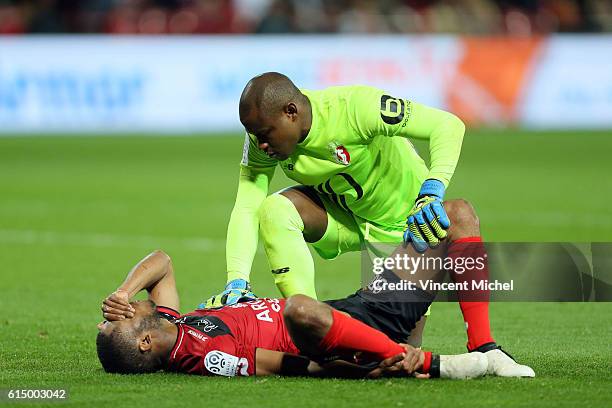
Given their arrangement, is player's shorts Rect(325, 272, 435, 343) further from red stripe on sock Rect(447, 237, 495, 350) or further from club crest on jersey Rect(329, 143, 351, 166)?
club crest on jersey Rect(329, 143, 351, 166)

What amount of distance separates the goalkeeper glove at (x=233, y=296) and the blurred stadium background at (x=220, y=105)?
11.9 ft

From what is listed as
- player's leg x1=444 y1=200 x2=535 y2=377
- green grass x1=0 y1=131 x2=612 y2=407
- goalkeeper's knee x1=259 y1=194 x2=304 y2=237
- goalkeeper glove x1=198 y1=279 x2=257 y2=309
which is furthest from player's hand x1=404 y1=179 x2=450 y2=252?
goalkeeper glove x1=198 y1=279 x2=257 y2=309

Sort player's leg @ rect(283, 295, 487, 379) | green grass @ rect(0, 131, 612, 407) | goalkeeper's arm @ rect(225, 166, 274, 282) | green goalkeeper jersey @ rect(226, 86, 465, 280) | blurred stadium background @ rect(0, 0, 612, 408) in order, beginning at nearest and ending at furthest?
player's leg @ rect(283, 295, 487, 379) < green grass @ rect(0, 131, 612, 407) < green goalkeeper jersey @ rect(226, 86, 465, 280) < goalkeeper's arm @ rect(225, 166, 274, 282) < blurred stadium background @ rect(0, 0, 612, 408)

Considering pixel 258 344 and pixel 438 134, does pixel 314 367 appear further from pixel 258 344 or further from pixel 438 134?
pixel 438 134

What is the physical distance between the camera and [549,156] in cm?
2072

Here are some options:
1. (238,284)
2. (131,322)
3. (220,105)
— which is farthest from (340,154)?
(220,105)

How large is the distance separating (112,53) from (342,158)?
1655 cm

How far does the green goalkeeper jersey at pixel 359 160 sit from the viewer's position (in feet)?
21.7

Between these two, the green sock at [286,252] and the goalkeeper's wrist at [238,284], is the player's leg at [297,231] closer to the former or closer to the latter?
the green sock at [286,252]

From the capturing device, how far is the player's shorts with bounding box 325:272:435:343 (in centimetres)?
635

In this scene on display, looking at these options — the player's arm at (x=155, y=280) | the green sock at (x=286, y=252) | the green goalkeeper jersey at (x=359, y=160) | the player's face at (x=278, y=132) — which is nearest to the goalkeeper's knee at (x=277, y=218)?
the green sock at (x=286, y=252)

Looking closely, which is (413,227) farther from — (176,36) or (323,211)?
(176,36)

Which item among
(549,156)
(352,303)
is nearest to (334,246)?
(352,303)

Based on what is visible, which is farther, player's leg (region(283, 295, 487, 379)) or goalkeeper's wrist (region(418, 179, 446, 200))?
goalkeeper's wrist (region(418, 179, 446, 200))
